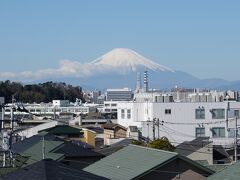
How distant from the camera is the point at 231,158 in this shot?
32375mm

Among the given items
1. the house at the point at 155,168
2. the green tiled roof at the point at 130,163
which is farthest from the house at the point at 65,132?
the house at the point at 155,168

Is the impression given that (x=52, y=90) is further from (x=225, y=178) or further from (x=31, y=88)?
(x=225, y=178)

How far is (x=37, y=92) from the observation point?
133 meters

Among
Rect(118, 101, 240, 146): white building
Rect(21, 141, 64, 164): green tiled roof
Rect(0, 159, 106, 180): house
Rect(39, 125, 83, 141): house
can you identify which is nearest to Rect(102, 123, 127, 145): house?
Rect(118, 101, 240, 146): white building

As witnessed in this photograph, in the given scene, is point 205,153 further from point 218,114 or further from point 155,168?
point 218,114

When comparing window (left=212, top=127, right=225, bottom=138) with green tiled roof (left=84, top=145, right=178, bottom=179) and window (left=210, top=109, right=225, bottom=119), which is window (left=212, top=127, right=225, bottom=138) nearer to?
window (left=210, top=109, right=225, bottom=119)

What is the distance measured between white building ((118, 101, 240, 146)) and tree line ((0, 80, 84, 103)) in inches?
2449

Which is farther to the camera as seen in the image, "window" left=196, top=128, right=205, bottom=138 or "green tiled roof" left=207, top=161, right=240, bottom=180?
"window" left=196, top=128, right=205, bottom=138

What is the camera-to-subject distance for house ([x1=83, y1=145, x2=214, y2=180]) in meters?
19.0

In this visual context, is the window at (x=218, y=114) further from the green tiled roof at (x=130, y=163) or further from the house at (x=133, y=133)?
the green tiled roof at (x=130, y=163)

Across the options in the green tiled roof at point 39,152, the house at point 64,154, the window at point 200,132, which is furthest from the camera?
the window at point 200,132

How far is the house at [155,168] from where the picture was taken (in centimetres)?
1903

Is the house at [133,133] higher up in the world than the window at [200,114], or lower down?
lower down

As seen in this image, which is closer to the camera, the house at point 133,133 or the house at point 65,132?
the house at point 65,132
